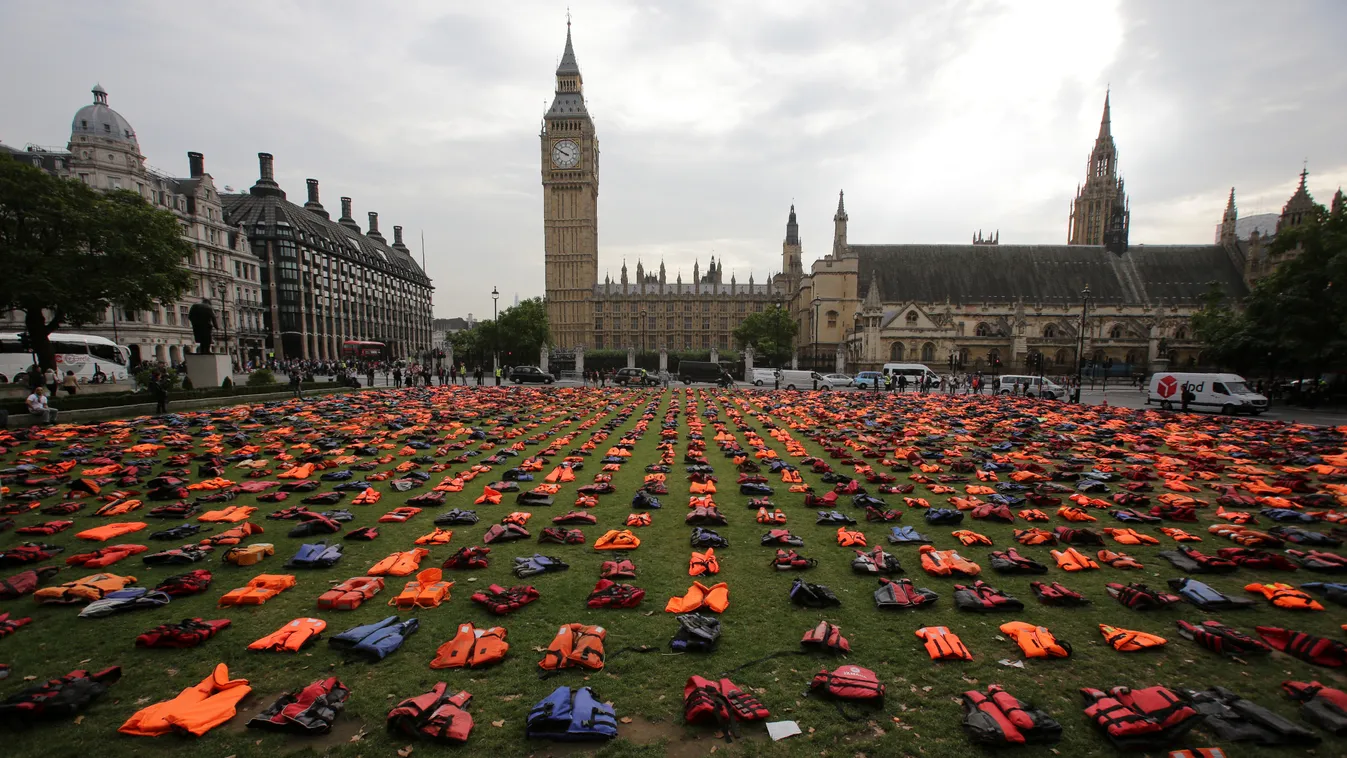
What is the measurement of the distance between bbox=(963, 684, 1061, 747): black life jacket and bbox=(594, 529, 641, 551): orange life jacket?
173 inches

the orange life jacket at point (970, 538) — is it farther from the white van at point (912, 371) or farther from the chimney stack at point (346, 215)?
the chimney stack at point (346, 215)

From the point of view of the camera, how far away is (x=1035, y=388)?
34.0 m

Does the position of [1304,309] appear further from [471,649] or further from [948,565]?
[471,649]

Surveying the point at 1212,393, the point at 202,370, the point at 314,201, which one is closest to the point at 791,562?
the point at 1212,393

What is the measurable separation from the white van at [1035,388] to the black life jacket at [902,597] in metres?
32.3

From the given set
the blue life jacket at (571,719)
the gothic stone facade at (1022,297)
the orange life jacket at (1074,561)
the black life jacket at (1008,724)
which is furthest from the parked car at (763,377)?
the blue life jacket at (571,719)

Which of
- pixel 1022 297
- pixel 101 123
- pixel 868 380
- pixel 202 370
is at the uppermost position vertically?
pixel 101 123

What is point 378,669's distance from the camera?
4.79 m

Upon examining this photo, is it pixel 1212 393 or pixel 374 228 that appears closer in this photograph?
pixel 1212 393

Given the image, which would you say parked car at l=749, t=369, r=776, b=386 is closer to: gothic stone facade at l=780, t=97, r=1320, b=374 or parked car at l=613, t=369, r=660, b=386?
parked car at l=613, t=369, r=660, b=386

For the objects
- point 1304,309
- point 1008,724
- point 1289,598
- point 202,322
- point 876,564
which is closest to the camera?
point 1008,724

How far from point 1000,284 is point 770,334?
2805 centimetres

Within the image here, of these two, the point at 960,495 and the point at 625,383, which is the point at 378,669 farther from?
the point at 625,383

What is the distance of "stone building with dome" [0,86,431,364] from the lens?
4747cm
